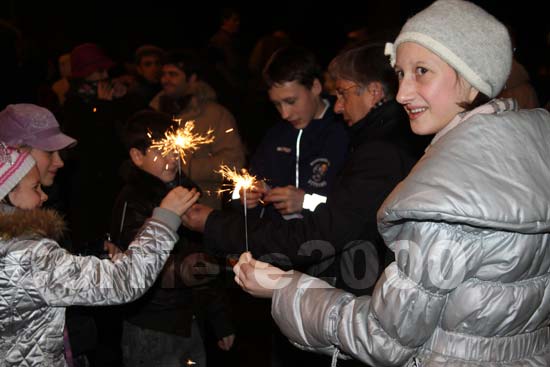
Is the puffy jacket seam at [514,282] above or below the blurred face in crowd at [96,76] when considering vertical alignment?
above

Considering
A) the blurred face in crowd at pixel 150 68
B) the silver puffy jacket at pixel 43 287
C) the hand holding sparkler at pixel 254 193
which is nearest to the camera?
the silver puffy jacket at pixel 43 287

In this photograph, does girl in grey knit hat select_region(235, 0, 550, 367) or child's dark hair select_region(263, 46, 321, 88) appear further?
child's dark hair select_region(263, 46, 321, 88)

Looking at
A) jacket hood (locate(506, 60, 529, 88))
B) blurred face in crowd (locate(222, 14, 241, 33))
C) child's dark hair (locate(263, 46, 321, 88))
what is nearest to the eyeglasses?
child's dark hair (locate(263, 46, 321, 88))

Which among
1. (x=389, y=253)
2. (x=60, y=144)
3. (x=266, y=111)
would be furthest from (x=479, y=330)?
(x=266, y=111)

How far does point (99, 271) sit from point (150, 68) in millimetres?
5240

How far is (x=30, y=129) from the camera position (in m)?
3.46

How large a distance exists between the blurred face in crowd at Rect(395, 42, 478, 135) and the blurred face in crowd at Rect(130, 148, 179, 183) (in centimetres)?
196

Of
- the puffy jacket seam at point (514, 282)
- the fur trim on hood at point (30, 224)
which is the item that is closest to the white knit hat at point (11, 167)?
the fur trim on hood at point (30, 224)

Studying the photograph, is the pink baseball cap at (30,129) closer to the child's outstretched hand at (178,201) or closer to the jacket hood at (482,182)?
the child's outstretched hand at (178,201)

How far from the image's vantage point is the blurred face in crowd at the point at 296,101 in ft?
14.2

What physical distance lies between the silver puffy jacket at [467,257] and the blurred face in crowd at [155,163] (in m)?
1.95

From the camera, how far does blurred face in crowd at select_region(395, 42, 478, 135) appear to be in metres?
2.25

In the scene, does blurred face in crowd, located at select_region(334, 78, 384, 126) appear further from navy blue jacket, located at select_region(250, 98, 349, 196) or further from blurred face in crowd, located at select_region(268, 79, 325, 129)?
blurred face in crowd, located at select_region(268, 79, 325, 129)

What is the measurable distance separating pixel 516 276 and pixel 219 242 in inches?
67.4
